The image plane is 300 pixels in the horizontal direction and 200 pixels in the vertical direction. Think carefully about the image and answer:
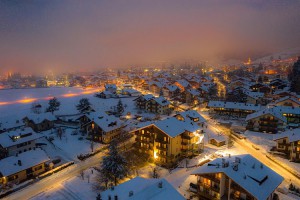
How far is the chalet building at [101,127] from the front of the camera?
5769cm

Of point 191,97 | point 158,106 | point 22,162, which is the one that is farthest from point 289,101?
point 22,162

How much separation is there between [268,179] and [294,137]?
2071cm

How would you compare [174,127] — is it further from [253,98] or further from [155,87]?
[155,87]

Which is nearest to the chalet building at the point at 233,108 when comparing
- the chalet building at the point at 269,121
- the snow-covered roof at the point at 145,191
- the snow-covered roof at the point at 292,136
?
the chalet building at the point at 269,121

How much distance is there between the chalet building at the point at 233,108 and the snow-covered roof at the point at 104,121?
124 ft

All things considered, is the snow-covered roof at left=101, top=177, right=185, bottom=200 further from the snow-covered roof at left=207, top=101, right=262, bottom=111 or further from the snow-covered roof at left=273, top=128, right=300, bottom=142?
the snow-covered roof at left=207, top=101, right=262, bottom=111

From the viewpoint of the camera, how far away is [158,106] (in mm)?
85125

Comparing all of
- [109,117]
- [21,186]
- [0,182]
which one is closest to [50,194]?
[21,186]

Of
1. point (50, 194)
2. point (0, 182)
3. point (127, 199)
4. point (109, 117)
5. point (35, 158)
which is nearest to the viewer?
point (127, 199)

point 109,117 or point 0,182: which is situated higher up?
point 109,117

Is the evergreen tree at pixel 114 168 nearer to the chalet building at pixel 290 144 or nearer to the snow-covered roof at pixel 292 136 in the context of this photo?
the chalet building at pixel 290 144

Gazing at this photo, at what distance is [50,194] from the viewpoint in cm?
3619

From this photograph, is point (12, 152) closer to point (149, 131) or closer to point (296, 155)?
point (149, 131)

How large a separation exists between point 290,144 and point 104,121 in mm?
42461
